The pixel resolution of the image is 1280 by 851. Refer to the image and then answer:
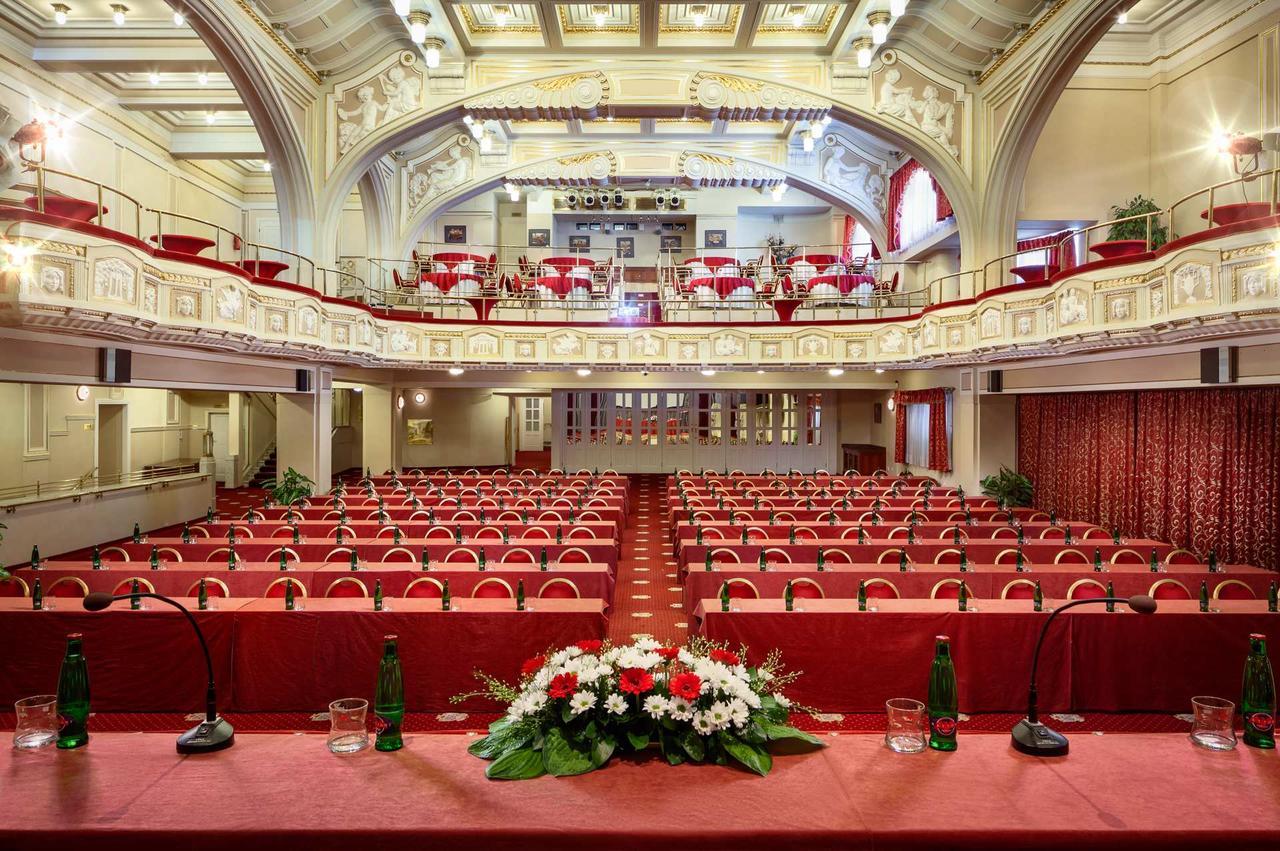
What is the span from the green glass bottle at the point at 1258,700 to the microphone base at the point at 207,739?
3.50 metres

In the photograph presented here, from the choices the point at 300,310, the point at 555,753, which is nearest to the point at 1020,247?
the point at 300,310

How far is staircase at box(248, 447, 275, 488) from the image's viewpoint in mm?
22203

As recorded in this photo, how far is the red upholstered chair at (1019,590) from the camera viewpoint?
267 inches

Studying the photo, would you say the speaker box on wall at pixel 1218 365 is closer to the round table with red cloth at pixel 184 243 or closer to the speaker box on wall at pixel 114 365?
the round table with red cloth at pixel 184 243

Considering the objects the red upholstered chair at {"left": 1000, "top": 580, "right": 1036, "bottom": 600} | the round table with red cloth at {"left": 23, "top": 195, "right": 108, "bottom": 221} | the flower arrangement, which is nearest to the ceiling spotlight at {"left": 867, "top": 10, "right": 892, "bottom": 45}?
the red upholstered chair at {"left": 1000, "top": 580, "right": 1036, "bottom": 600}

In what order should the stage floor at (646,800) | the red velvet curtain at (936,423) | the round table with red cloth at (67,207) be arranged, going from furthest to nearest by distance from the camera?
1. the red velvet curtain at (936,423)
2. the round table with red cloth at (67,207)
3. the stage floor at (646,800)

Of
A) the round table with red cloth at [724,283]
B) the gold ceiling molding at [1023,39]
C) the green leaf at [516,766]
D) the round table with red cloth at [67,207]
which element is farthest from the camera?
the round table with red cloth at [724,283]

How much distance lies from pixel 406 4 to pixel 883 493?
1145 cm

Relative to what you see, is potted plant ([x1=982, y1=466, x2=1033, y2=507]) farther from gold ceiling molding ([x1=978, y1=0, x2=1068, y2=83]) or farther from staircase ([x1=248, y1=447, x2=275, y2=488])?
staircase ([x1=248, y1=447, x2=275, y2=488])

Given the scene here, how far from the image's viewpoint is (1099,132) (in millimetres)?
14562

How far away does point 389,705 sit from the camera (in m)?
2.56

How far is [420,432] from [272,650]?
1916 centimetres

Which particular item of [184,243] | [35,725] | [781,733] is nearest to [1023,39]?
[184,243]

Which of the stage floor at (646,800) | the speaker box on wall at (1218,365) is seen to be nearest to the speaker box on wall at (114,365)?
the stage floor at (646,800)
